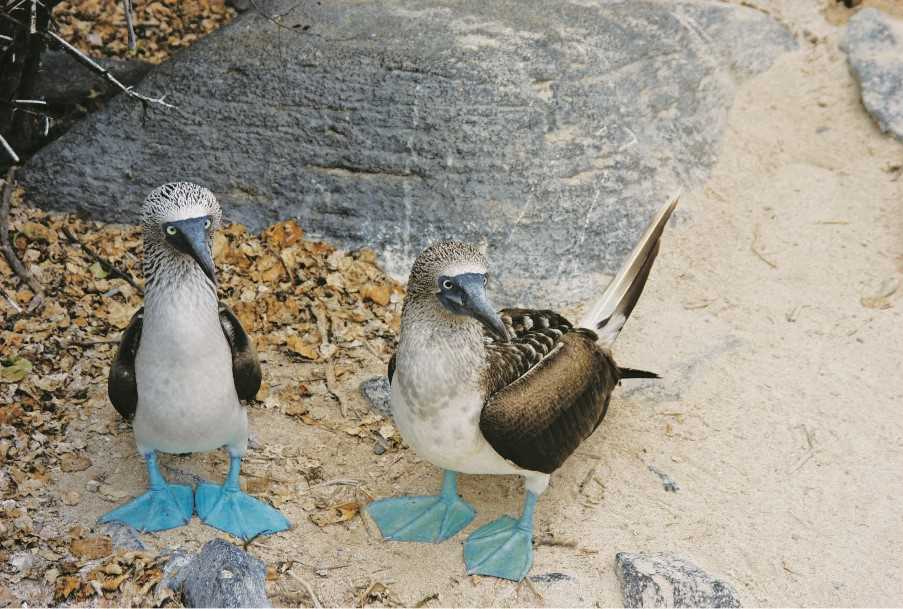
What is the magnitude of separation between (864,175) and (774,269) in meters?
1.29

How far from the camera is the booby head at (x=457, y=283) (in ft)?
11.9

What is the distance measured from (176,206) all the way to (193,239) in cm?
15

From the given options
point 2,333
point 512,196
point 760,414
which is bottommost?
point 2,333

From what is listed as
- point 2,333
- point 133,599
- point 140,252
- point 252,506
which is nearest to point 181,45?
point 140,252

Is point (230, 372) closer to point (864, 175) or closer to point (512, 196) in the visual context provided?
point (512, 196)

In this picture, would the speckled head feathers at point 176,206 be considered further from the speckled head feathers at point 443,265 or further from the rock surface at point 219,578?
the rock surface at point 219,578

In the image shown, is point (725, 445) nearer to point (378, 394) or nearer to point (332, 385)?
point (378, 394)

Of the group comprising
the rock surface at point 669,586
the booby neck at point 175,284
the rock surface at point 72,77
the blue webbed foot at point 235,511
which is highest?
the booby neck at point 175,284

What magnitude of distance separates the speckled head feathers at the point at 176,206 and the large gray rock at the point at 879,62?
17.5 ft

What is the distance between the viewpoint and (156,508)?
431cm

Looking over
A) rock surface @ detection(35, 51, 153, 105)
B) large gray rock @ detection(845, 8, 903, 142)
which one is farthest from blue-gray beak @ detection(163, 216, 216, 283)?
large gray rock @ detection(845, 8, 903, 142)

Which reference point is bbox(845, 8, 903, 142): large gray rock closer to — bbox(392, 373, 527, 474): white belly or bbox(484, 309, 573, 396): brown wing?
bbox(484, 309, 573, 396): brown wing

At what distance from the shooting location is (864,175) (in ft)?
22.5

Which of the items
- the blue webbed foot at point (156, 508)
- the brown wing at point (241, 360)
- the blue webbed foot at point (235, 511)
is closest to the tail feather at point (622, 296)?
the brown wing at point (241, 360)
